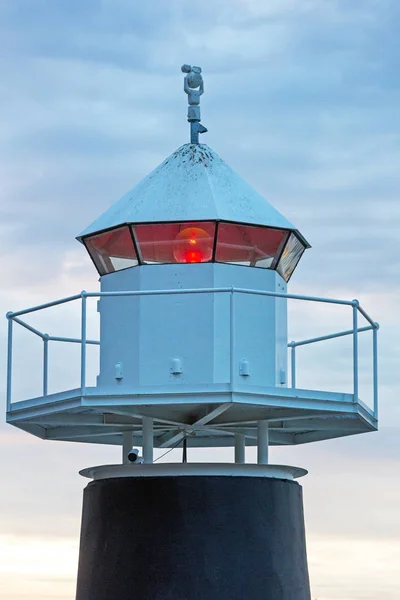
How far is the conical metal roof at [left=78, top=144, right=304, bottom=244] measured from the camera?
18.8m

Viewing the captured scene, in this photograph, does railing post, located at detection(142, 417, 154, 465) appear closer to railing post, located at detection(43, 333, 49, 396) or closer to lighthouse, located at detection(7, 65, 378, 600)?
lighthouse, located at detection(7, 65, 378, 600)

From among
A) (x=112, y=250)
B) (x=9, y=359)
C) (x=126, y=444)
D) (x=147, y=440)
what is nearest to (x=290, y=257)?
(x=112, y=250)

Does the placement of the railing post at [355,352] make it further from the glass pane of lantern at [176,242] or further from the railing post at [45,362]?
the railing post at [45,362]

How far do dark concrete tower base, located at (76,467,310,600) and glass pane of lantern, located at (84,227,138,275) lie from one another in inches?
101

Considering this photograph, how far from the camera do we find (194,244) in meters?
18.8

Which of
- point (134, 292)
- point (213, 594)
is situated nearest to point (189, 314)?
point (134, 292)

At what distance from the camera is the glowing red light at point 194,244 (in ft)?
61.5

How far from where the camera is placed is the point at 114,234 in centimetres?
1916

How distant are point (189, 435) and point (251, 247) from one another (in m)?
3.39

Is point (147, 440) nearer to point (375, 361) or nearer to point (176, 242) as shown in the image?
point (176, 242)

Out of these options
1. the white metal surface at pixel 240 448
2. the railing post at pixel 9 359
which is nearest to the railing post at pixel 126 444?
the white metal surface at pixel 240 448

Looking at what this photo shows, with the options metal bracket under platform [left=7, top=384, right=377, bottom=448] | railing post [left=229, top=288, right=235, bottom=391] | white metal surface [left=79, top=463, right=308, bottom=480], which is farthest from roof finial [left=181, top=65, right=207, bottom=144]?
white metal surface [left=79, top=463, right=308, bottom=480]

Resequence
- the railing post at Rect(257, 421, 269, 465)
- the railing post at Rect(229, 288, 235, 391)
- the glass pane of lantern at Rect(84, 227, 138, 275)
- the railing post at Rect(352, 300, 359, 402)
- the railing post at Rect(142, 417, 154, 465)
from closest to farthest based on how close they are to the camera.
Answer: the railing post at Rect(229, 288, 235, 391)
the railing post at Rect(352, 300, 359, 402)
the glass pane of lantern at Rect(84, 227, 138, 275)
the railing post at Rect(142, 417, 154, 465)
the railing post at Rect(257, 421, 269, 465)

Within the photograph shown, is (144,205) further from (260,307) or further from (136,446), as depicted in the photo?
(136,446)
